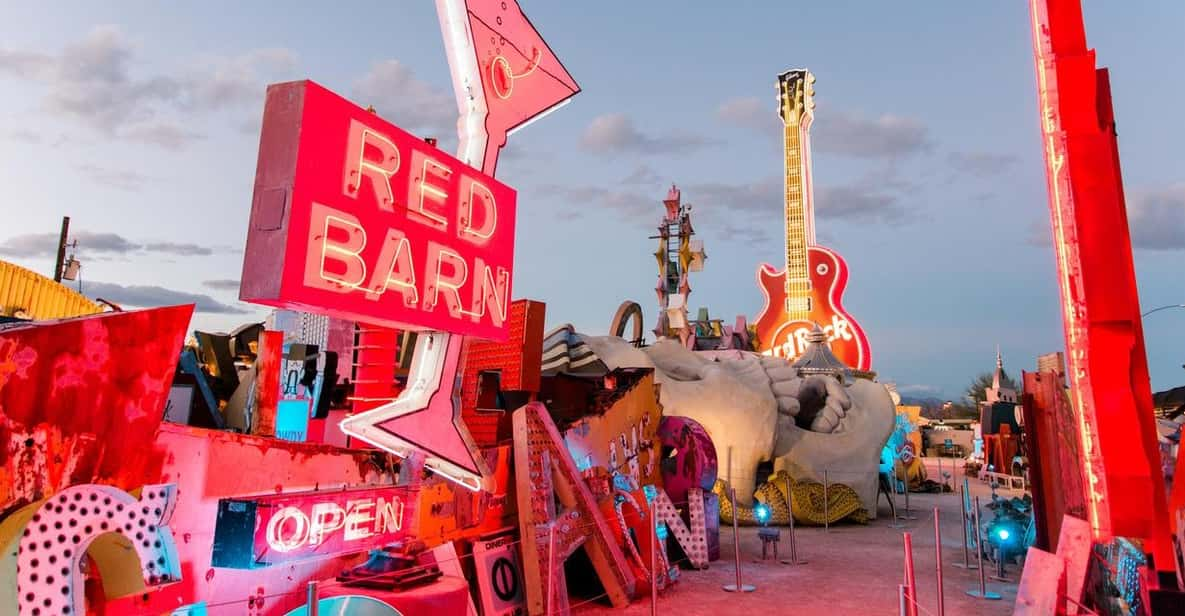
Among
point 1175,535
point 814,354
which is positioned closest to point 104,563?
point 1175,535

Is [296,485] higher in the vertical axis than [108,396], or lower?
lower

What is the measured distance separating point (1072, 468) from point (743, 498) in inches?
418

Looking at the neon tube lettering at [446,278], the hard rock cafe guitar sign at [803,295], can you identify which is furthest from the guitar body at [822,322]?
the neon tube lettering at [446,278]

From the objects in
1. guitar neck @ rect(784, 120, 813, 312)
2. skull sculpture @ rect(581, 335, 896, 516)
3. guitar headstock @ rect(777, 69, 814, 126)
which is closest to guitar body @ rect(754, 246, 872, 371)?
guitar neck @ rect(784, 120, 813, 312)

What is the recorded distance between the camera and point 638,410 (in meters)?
14.1

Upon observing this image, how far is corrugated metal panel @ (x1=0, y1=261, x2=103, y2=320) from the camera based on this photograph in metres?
11.3

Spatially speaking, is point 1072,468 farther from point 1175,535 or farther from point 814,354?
point 814,354

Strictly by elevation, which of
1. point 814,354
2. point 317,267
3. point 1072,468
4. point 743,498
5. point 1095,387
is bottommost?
point 743,498

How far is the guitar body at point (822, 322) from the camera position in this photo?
39438mm

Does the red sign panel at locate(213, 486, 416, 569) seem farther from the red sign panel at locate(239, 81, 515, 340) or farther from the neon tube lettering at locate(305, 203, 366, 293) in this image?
the neon tube lettering at locate(305, 203, 366, 293)

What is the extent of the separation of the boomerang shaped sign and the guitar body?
108 ft

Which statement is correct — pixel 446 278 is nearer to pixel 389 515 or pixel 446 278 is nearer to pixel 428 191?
pixel 428 191

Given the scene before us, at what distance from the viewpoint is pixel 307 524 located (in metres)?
5.75

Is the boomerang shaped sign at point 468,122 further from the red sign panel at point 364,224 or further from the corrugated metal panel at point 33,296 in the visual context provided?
the corrugated metal panel at point 33,296
